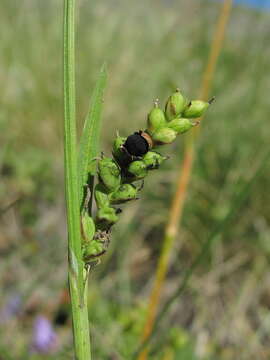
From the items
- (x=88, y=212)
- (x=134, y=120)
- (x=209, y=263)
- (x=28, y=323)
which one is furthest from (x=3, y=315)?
(x=134, y=120)

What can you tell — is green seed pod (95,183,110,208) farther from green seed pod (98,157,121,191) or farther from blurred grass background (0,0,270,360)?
blurred grass background (0,0,270,360)

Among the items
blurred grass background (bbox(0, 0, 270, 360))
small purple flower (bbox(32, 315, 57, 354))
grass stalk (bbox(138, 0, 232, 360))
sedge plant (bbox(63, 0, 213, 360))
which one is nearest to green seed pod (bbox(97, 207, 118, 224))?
sedge plant (bbox(63, 0, 213, 360))

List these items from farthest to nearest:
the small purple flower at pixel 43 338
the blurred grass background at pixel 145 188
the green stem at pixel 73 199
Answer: the blurred grass background at pixel 145 188, the small purple flower at pixel 43 338, the green stem at pixel 73 199

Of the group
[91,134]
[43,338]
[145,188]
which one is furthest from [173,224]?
[145,188]

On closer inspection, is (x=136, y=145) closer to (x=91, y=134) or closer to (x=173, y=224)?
(x=91, y=134)

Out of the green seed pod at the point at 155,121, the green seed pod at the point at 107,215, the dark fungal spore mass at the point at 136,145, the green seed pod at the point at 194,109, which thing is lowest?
the green seed pod at the point at 107,215

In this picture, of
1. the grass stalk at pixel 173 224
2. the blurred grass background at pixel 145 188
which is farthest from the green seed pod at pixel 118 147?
the blurred grass background at pixel 145 188

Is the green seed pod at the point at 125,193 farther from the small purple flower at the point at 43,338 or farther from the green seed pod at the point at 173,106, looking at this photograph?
the small purple flower at the point at 43,338
